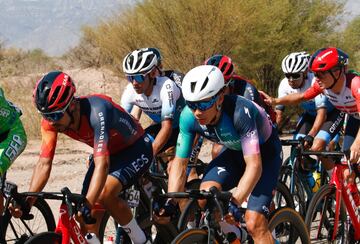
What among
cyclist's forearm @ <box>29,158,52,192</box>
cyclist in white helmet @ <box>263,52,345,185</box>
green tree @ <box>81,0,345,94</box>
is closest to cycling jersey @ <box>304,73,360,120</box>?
cyclist in white helmet @ <box>263,52,345,185</box>

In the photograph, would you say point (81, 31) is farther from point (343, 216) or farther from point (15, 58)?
point (343, 216)

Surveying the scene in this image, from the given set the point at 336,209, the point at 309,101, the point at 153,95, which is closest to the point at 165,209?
the point at 336,209

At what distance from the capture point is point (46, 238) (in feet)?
14.3

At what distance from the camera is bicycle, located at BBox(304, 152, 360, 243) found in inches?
228

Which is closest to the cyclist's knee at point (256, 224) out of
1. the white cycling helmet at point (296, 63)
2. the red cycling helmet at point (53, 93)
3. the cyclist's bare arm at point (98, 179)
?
the cyclist's bare arm at point (98, 179)

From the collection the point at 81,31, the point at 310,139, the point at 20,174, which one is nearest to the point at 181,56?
the point at 20,174

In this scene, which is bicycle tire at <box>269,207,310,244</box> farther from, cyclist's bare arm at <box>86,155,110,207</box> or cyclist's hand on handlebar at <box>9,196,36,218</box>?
cyclist's hand on handlebar at <box>9,196,36,218</box>

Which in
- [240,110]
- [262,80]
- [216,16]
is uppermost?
[216,16]

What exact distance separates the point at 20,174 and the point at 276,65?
8.31 metres

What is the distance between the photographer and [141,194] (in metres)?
5.66

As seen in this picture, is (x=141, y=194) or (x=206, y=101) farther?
(x=141, y=194)

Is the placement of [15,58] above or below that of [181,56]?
above

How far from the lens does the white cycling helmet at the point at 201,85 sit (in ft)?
14.8

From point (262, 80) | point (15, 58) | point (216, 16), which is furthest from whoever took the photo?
point (15, 58)
